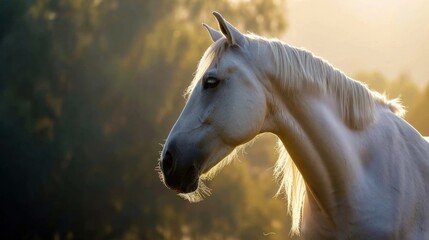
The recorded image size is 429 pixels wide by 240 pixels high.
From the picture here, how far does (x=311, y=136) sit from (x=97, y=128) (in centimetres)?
1864

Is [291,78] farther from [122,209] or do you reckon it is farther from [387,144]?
[122,209]

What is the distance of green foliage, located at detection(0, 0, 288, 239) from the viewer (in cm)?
2270

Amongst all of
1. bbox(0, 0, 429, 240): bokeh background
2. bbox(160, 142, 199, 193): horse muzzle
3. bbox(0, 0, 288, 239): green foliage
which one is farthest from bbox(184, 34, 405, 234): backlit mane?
bbox(0, 0, 288, 239): green foliage

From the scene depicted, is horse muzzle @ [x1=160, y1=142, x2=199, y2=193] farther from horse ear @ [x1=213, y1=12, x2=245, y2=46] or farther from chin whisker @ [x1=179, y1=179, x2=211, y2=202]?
horse ear @ [x1=213, y1=12, x2=245, y2=46]

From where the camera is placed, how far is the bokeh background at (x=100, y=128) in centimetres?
2272

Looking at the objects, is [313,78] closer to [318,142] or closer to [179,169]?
[318,142]

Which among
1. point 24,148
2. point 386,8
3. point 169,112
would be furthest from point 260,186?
point 386,8

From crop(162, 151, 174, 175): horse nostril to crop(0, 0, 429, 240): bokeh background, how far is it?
18394 mm

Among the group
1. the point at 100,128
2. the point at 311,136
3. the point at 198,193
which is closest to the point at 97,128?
the point at 100,128

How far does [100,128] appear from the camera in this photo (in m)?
22.9

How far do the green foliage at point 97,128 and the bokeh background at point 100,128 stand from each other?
30mm

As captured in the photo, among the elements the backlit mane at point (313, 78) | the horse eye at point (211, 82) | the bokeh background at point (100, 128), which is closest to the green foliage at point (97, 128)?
the bokeh background at point (100, 128)

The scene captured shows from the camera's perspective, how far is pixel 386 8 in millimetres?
92750

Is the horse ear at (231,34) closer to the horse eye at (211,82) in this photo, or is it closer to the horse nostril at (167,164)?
the horse eye at (211,82)
